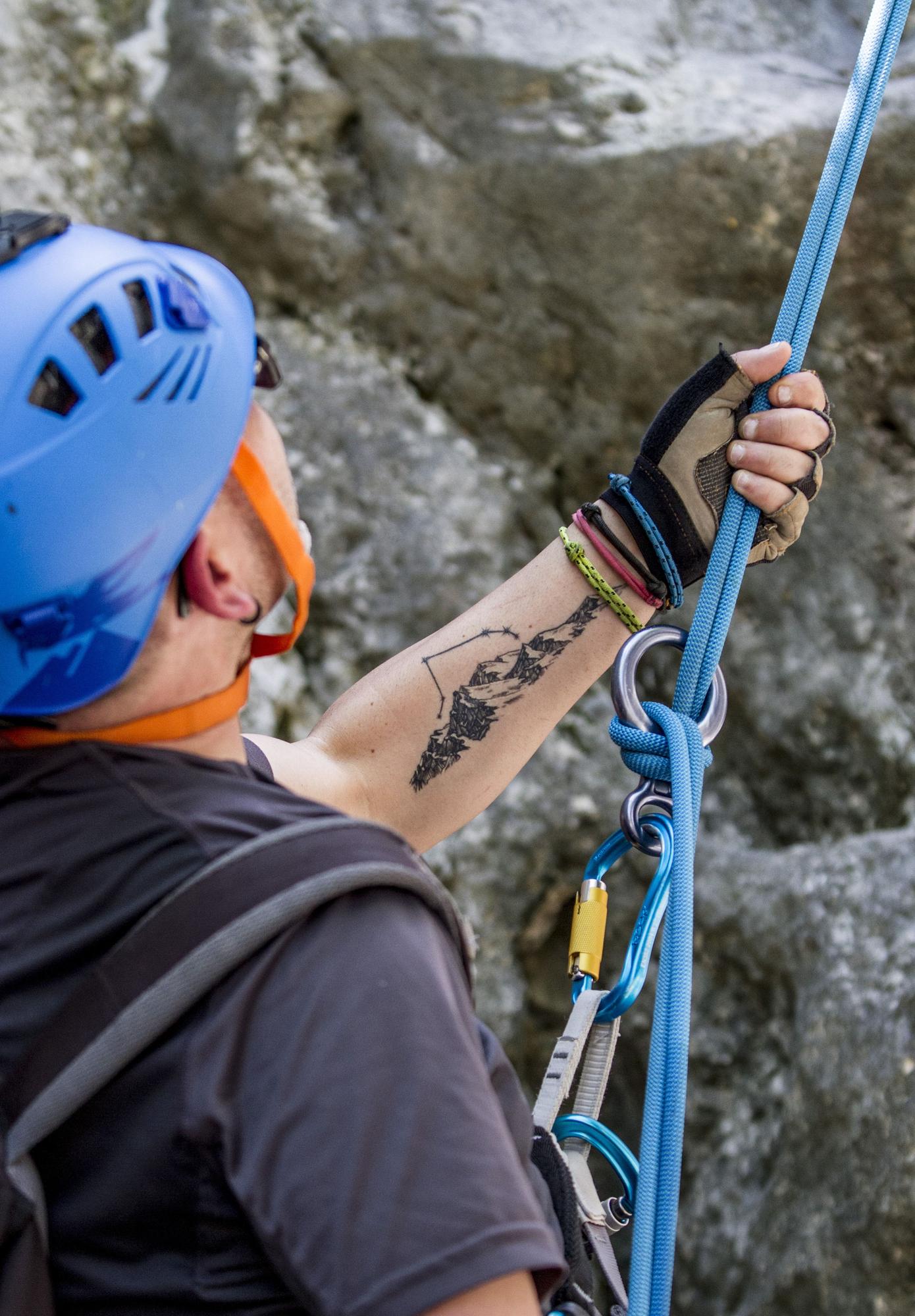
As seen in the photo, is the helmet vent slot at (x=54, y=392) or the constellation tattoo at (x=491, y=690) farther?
the constellation tattoo at (x=491, y=690)

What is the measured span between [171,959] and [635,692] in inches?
29.6

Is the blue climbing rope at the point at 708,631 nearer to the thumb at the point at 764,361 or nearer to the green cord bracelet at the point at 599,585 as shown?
the thumb at the point at 764,361

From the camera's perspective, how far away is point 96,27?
113 inches

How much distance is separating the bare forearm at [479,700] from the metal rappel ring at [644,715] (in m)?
0.12

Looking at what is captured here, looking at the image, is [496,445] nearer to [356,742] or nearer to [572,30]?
[572,30]

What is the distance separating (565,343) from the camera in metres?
2.77

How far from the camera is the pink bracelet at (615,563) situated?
1.49 meters

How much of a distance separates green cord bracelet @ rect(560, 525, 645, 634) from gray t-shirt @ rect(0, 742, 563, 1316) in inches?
27.5

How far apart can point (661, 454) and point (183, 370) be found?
707 millimetres

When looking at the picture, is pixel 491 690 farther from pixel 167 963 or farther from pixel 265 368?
pixel 167 963

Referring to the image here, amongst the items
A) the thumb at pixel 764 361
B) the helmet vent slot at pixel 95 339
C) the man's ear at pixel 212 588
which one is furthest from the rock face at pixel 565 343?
the helmet vent slot at pixel 95 339

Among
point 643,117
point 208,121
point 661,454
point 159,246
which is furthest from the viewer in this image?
point 208,121

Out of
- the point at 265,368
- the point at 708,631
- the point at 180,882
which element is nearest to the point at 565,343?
→ the point at 708,631

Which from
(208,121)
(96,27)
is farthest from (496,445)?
(96,27)
